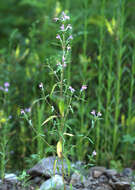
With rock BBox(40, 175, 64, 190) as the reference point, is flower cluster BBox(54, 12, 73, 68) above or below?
above

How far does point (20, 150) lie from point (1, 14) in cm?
297

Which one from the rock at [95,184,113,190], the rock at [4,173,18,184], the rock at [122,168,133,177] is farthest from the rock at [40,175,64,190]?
the rock at [122,168,133,177]

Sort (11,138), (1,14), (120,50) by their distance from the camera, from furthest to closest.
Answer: (1,14) < (11,138) < (120,50)

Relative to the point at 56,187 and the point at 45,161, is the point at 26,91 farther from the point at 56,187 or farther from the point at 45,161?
the point at 56,187

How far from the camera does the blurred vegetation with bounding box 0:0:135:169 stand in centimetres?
331

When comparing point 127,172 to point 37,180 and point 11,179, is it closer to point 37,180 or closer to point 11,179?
point 37,180

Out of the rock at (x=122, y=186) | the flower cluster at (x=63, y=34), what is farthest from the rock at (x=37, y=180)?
the flower cluster at (x=63, y=34)

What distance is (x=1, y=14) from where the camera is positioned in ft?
18.8

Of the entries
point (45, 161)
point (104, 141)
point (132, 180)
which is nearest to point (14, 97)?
point (104, 141)

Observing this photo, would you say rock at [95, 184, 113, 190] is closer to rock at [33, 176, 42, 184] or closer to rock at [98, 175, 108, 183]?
rock at [98, 175, 108, 183]

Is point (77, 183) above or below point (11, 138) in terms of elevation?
below

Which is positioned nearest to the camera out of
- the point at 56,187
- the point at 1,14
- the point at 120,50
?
the point at 56,187

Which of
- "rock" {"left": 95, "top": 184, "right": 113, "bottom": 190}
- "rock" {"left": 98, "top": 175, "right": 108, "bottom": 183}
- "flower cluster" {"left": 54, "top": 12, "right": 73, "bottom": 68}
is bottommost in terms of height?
"rock" {"left": 95, "top": 184, "right": 113, "bottom": 190}

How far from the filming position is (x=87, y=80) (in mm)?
3373
